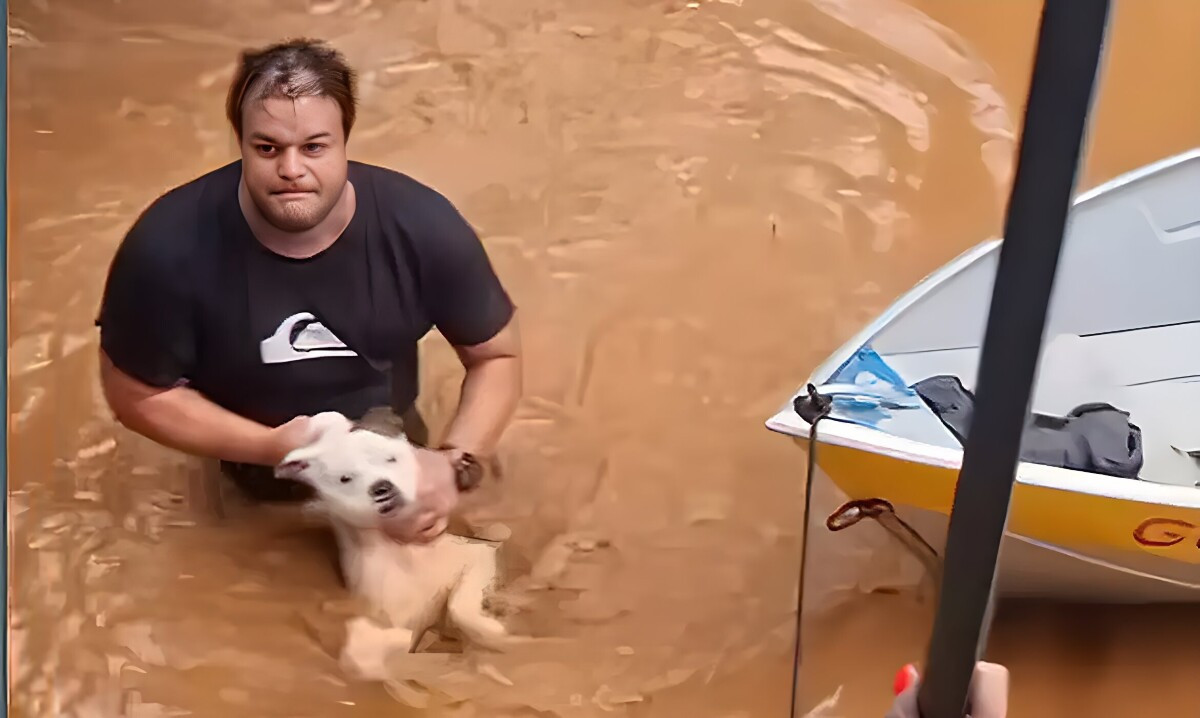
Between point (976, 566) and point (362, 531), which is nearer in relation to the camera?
point (976, 566)

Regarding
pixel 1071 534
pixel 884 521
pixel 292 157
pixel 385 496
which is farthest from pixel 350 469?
pixel 1071 534

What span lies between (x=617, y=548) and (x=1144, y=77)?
0.52 metres

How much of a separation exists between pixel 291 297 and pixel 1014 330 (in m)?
0.58

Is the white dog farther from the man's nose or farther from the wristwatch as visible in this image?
the man's nose

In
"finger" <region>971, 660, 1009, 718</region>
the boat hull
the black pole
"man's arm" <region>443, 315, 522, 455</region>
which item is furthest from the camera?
"man's arm" <region>443, 315, 522, 455</region>

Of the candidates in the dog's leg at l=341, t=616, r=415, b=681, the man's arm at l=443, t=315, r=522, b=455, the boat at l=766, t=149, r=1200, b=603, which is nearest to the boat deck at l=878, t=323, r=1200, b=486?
the boat at l=766, t=149, r=1200, b=603

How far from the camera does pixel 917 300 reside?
28.5 inches

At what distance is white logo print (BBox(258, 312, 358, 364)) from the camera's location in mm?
740

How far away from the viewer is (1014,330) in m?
0.29

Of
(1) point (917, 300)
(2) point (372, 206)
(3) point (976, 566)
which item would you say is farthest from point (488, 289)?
(3) point (976, 566)

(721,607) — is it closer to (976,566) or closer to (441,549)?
(441,549)

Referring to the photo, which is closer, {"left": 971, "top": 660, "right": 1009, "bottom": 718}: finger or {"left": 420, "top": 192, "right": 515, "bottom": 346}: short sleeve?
{"left": 971, "top": 660, "right": 1009, "bottom": 718}: finger

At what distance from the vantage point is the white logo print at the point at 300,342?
0.74m

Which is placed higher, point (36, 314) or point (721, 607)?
point (36, 314)
